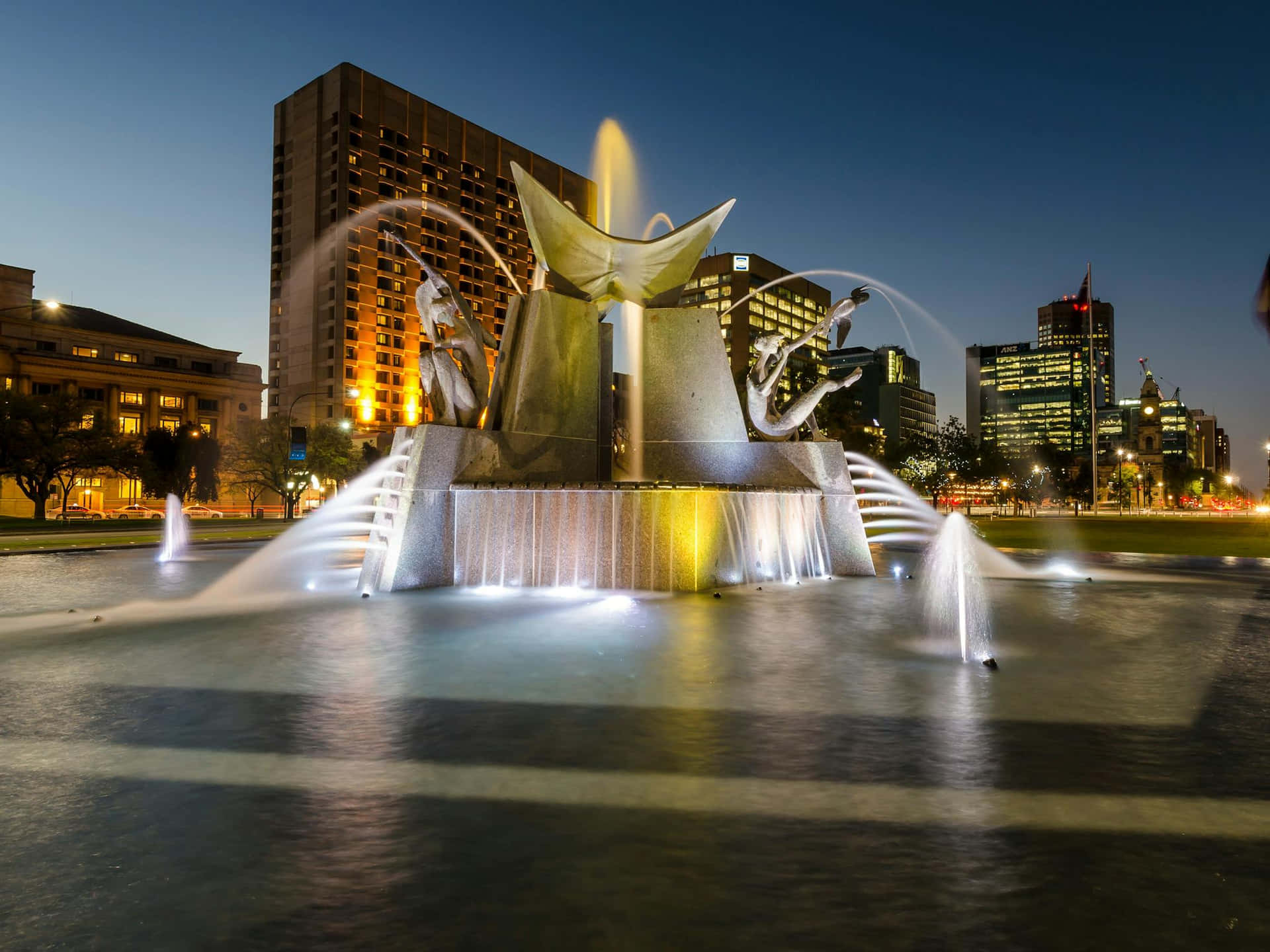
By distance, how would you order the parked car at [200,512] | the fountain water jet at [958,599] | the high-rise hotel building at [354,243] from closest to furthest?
the fountain water jet at [958,599]
the parked car at [200,512]
the high-rise hotel building at [354,243]

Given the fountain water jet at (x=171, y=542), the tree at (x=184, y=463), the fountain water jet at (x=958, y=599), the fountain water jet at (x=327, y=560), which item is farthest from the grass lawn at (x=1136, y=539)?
the tree at (x=184, y=463)

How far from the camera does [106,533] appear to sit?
36875 mm

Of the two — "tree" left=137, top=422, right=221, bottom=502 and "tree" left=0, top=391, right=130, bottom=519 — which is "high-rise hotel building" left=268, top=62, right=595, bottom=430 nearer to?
"tree" left=137, top=422, right=221, bottom=502

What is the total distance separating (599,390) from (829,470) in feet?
18.2

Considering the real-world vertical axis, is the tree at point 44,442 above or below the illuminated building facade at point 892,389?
below

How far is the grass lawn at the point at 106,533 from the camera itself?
28.0 meters

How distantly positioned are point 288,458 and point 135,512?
27395 millimetres

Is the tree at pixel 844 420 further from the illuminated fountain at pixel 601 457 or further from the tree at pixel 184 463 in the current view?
the tree at pixel 184 463

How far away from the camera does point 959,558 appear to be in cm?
1097

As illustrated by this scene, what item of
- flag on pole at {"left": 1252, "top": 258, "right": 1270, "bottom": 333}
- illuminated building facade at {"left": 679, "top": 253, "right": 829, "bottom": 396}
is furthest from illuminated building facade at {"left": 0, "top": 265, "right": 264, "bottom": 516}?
flag on pole at {"left": 1252, "top": 258, "right": 1270, "bottom": 333}

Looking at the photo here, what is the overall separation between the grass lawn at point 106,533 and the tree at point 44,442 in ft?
11.4

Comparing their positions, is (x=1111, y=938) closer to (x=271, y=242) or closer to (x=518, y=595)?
(x=518, y=595)

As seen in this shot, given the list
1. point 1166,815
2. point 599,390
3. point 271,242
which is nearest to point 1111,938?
point 1166,815


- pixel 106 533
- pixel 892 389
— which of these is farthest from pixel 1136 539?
pixel 892 389
